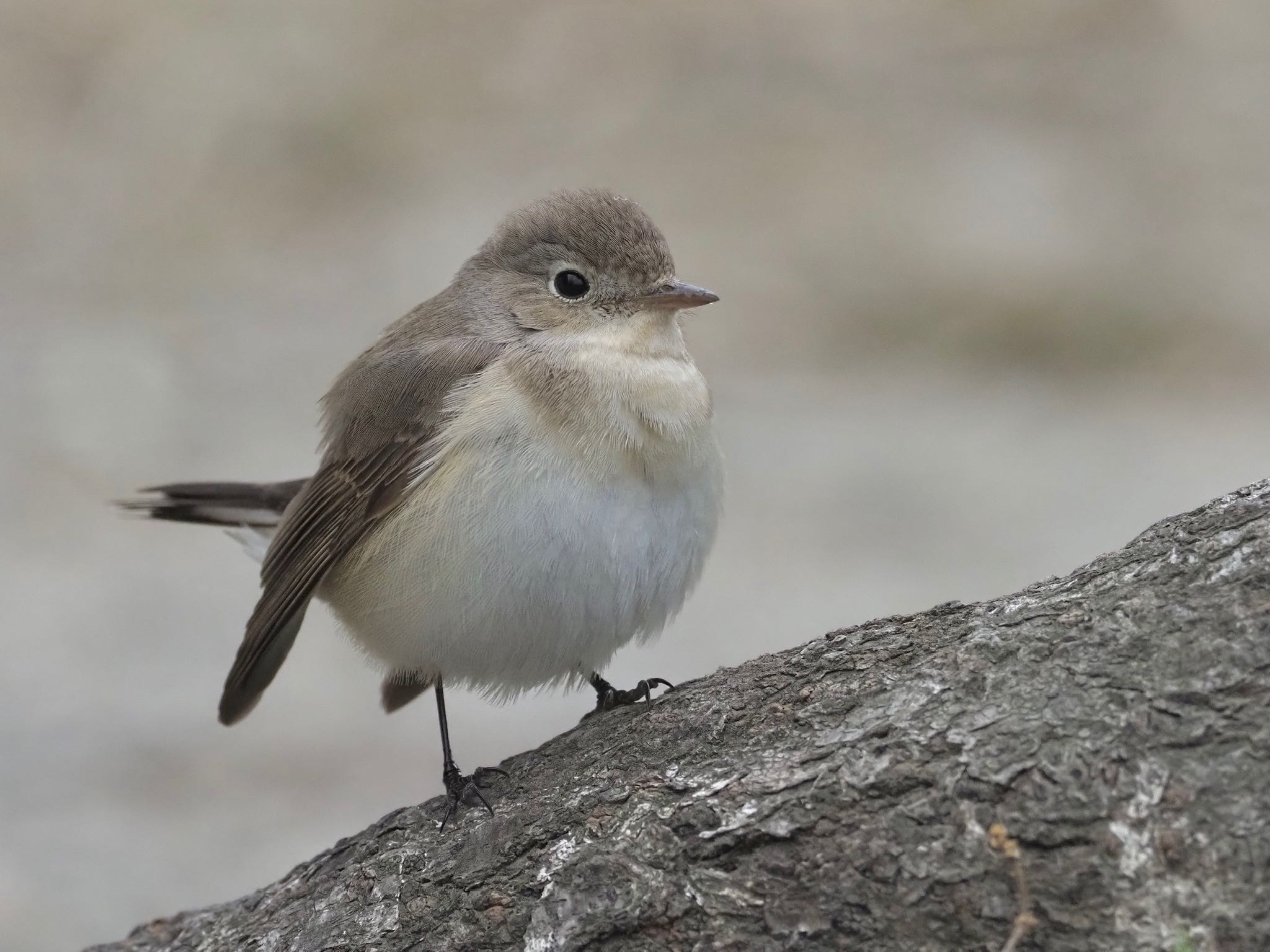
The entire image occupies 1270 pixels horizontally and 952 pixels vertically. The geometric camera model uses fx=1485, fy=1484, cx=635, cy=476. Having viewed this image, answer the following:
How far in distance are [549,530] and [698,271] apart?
340 inches

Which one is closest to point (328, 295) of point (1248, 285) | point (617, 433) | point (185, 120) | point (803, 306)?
point (185, 120)

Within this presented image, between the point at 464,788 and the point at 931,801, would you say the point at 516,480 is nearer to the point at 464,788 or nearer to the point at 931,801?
the point at 464,788

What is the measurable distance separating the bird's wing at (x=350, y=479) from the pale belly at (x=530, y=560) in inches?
5.2

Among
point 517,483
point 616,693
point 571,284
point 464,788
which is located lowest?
point 464,788

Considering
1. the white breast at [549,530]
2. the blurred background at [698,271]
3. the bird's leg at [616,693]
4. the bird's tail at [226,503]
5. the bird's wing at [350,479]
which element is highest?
the blurred background at [698,271]

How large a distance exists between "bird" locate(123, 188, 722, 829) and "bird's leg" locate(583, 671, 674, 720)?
0.04 feet

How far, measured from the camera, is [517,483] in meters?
4.38

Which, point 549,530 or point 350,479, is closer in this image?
point 549,530

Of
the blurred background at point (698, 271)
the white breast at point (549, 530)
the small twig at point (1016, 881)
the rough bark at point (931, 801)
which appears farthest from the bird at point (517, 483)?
the blurred background at point (698, 271)

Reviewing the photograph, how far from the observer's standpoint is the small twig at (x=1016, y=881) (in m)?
2.87

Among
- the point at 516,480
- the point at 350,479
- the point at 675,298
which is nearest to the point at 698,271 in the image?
the point at 675,298

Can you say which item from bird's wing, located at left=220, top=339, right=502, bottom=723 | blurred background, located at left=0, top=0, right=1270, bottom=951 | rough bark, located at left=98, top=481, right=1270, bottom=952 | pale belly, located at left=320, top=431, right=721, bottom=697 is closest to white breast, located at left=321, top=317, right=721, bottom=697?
pale belly, located at left=320, top=431, right=721, bottom=697

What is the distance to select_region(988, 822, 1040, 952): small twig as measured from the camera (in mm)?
2873

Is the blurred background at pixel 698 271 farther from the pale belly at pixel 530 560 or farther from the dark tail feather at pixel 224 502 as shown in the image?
the pale belly at pixel 530 560
